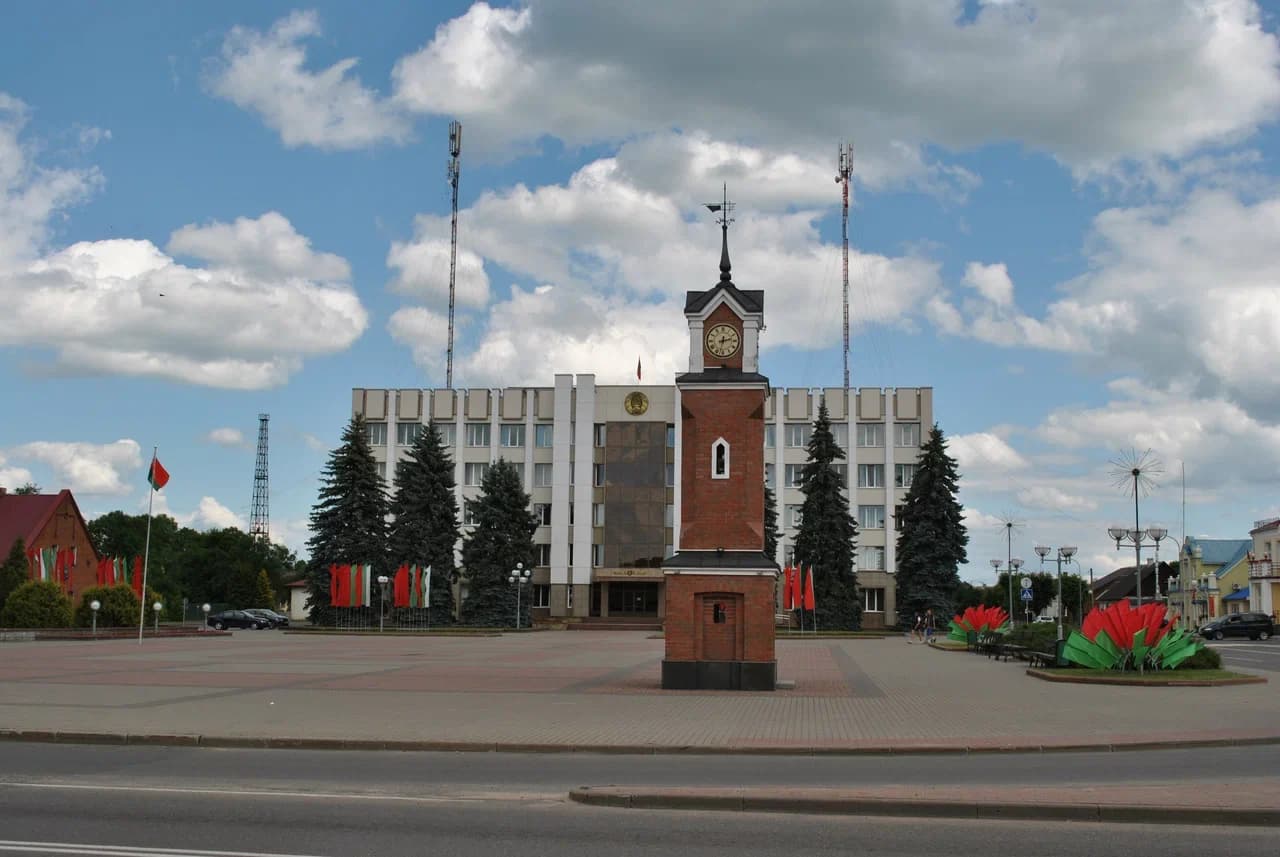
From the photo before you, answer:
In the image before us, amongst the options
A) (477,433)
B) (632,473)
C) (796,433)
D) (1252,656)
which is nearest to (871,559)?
(796,433)

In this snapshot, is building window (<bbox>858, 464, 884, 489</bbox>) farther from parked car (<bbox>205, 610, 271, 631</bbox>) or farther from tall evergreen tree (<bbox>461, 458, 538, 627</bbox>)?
parked car (<bbox>205, 610, 271, 631</bbox>)

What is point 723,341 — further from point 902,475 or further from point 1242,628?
point 902,475

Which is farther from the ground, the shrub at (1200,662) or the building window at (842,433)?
the building window at (842,433)

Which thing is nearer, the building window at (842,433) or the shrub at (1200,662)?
the shrub at (1200,662)

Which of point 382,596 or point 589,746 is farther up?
point 382,596

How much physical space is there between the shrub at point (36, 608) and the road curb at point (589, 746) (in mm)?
36477

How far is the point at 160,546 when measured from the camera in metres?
120

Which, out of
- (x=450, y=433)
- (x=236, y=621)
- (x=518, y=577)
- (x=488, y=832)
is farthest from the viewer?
(x=450, y=433)

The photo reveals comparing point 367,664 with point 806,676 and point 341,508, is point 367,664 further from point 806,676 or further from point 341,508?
point 341,508

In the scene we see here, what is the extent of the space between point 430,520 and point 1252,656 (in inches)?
1703

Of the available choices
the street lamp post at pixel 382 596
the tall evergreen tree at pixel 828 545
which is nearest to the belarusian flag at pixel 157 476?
the street lamp post at pixel 382 596

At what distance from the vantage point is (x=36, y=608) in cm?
4888

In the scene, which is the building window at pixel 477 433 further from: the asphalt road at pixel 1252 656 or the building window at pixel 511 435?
the asphalt road at pixel 1252 656

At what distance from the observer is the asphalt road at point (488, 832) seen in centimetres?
897
